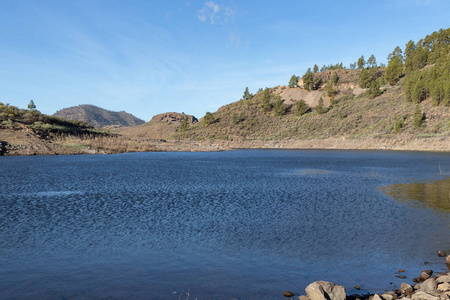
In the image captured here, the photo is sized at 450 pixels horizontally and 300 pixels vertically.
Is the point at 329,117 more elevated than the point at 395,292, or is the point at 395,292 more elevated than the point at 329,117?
the point at 329,117

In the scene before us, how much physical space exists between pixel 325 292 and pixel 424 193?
61.8 feet

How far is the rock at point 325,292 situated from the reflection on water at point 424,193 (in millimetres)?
13175

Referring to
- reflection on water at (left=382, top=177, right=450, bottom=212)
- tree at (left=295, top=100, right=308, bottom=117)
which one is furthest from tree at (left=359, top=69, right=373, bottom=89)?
reflection on water at (left=382, top=177, right=450, bottom=212)

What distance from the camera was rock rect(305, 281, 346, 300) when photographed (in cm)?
711

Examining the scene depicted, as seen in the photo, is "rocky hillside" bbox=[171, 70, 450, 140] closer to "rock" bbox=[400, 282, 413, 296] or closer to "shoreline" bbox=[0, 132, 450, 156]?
"shoreline" bbox=[0, 132, 450, 156]

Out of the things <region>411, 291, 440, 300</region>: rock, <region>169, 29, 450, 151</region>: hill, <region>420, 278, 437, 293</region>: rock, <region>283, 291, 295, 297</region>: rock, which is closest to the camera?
<region>411, 291, 440, 300</region>: rock

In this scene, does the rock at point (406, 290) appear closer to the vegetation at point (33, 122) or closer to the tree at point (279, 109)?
the vegetation at point (33, 122)

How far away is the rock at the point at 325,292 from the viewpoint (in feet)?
23.3

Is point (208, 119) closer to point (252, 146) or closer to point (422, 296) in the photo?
point (252, 146)

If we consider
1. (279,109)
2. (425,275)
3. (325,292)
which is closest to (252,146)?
(279,109)

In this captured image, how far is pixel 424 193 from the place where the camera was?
22.2 m

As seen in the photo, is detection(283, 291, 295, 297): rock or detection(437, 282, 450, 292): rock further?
detection(283, 291, 295, 297): rock

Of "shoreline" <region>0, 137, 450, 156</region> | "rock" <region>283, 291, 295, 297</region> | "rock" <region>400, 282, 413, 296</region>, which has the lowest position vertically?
"rock" <region>283, 291, 295, 297</region>

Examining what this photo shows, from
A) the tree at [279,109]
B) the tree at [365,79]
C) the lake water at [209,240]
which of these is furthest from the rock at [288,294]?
the tree at [365,79]
